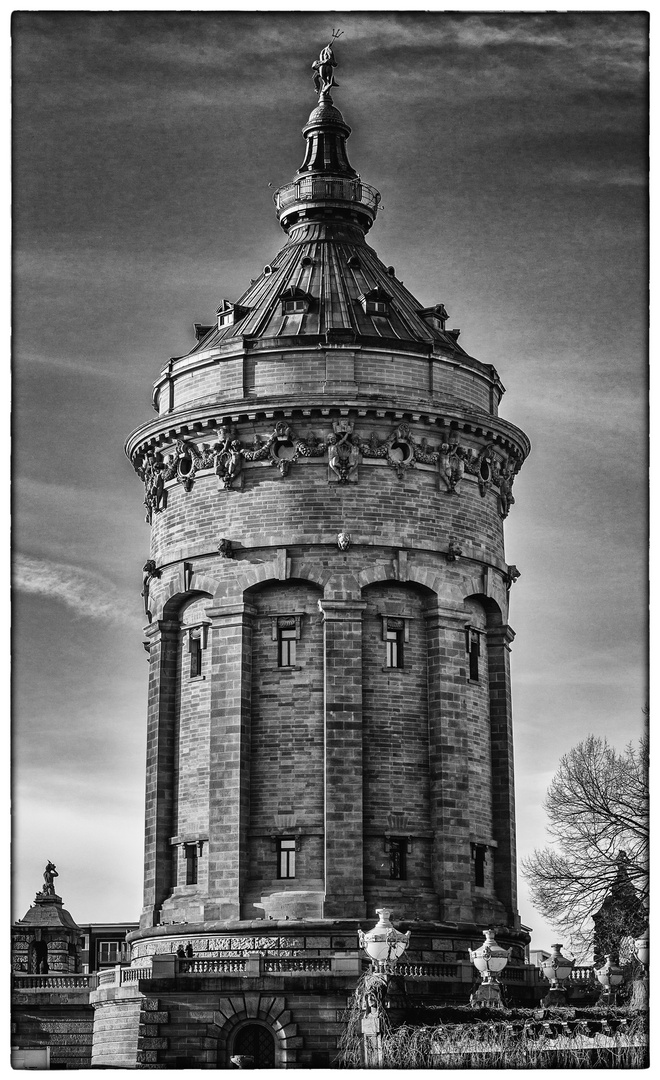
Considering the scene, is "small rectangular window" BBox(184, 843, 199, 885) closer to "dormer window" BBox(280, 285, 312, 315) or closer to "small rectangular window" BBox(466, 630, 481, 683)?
"small rectangular window" BBox(466, 630, 481, 683)

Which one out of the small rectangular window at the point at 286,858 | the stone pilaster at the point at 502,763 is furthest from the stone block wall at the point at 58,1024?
the stone pilaster at the point at 502,763

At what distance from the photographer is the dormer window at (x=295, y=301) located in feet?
236

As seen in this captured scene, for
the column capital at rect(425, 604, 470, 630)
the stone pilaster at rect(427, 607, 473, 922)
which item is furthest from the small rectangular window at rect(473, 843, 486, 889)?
the column capital at rect(425, 604, 470, 630)

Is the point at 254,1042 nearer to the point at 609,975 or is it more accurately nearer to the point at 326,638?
the point at 326,638

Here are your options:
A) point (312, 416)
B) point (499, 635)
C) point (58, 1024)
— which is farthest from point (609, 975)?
point (312, 416)

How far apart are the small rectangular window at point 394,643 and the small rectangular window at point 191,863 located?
8.70 meters

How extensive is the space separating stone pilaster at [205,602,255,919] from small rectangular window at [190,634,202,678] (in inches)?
53.6

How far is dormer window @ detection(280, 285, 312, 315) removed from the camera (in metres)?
71.9

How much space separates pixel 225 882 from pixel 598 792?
12546 mm

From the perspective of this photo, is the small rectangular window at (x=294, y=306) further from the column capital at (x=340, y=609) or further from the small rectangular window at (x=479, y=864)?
the small rectangular window at (x=479, y=864)

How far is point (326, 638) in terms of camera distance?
67688 mm

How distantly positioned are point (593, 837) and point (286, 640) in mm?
11779

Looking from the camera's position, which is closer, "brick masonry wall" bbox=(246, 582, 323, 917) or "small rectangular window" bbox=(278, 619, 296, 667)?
"brick masonry wall" bbox=(246, 582, 323, 917)

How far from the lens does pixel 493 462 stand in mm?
72250
